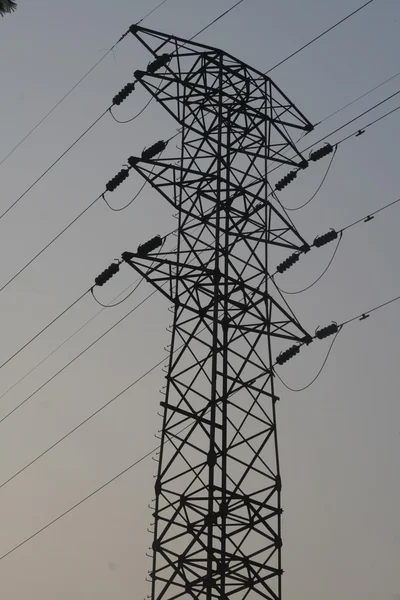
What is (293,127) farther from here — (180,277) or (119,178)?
(180,277)

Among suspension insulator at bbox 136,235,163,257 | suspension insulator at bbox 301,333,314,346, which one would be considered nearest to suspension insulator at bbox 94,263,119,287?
suspension insulator at bbox 136,235,163,257

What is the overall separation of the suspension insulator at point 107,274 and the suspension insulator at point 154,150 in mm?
2702

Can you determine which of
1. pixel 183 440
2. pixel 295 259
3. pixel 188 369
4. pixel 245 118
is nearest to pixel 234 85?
pixel 245 118

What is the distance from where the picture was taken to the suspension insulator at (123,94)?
86.1ft

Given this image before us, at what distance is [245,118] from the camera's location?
2445cm

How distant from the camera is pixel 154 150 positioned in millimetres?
23828

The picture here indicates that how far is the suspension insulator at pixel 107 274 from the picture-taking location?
76.5 ft

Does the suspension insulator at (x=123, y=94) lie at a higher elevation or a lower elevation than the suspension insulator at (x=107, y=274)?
higher

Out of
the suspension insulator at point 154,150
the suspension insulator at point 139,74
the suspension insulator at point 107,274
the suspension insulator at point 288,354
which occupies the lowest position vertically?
the suspension insulator at point 288,354

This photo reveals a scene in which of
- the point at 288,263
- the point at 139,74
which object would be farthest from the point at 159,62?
the point at 288,263

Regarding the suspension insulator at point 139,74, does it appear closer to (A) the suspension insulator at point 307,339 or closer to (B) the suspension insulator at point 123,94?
Answer: (B) the suspension insulator at point 123,94

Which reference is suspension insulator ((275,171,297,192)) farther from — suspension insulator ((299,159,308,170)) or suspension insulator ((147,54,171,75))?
suspension insulator ((147,54,171,75))

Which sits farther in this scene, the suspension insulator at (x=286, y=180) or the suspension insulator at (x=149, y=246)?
the suspension insulator at (x=286, y=180)

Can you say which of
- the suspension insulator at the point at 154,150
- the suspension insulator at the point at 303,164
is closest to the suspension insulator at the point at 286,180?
the suspension insulator at the point at 303,164
